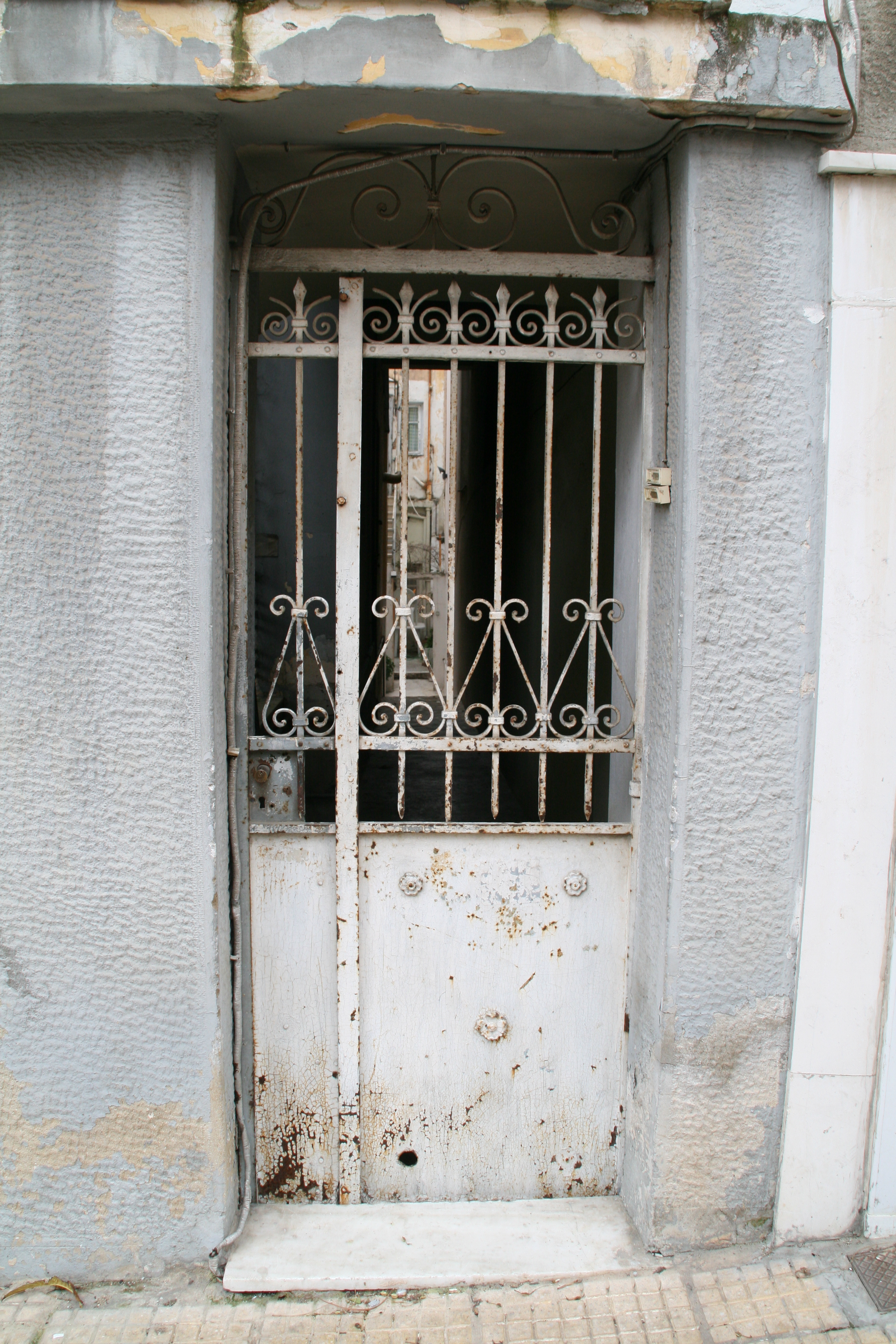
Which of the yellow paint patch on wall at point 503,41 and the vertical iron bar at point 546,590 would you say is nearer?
the yellow paint patch on wall at point 503,41

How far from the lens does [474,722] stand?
2.46 m

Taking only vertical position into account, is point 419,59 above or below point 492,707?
above

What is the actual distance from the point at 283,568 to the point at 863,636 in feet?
9.76

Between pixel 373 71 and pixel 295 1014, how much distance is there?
2827 mm

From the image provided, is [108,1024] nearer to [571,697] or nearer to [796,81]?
[571,697]

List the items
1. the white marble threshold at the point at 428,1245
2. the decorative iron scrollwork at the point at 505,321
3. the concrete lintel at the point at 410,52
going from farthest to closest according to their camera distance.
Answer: the decorative iron scrollwork at the point at 505,321, the white marble threshold at the point at 428,1245, the concrete lintel at the point at 410,52

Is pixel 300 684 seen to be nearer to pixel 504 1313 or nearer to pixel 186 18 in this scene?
pixel 186 18

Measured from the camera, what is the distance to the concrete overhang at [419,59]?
2.04m

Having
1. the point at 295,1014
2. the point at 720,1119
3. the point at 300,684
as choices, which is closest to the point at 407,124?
the point at 300,684

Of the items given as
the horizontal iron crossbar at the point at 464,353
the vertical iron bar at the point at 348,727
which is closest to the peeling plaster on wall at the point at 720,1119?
the vertical iron bar at the point at 348,727

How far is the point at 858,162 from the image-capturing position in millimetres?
2205

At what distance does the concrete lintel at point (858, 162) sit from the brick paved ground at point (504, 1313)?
3253mm

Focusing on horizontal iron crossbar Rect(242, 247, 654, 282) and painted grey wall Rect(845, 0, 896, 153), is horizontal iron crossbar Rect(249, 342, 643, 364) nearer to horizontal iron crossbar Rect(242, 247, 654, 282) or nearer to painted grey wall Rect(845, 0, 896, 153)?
horizontal iron crossbar Rect(242, 247, 654, 282)

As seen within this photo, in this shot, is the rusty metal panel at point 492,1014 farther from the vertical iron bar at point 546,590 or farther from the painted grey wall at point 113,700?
the painted grey wall at point 113,700
